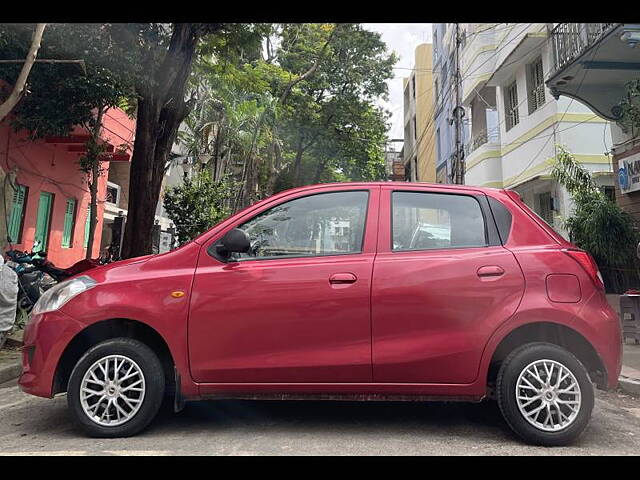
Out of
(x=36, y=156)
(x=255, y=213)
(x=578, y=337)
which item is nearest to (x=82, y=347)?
(x=255, y=213)

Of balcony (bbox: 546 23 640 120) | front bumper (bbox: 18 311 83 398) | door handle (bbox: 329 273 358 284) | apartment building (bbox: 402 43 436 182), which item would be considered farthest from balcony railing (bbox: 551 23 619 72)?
apartment building (bbox: 402 43 436 182)

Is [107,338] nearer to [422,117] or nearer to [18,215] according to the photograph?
[18,215]

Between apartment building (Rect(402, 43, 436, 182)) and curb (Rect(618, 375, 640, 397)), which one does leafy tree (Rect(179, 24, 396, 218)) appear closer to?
apartment building (Rect(402, 43, 436, 182))

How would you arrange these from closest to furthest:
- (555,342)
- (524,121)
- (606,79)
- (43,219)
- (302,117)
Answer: (555,342) < (606,79) < (43,219) < (524,121) < (302,117)

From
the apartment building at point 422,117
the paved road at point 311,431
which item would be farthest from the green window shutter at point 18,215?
the apartment building at point 422,117

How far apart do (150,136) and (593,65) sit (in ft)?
27.5

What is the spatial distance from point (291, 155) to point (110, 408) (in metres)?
22.2

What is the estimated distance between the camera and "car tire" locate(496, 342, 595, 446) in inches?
121

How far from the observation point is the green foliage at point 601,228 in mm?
8508

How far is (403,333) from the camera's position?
315cm

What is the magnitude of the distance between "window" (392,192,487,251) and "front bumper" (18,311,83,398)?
2.34m

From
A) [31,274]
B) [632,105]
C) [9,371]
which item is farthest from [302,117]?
[9,371]

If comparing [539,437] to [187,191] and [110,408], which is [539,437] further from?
[187,191]

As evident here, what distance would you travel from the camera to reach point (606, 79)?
9.10 metres
